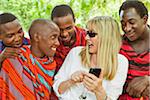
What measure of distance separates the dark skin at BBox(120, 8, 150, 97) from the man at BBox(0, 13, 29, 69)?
22.6 inches

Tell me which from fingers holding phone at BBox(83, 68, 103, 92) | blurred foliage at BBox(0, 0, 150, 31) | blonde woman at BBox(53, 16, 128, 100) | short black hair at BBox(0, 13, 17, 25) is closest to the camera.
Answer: fingers holding phone at BBox(83, 68, 103, 92)

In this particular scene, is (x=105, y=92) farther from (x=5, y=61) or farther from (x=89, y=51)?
(x=5, y=61)

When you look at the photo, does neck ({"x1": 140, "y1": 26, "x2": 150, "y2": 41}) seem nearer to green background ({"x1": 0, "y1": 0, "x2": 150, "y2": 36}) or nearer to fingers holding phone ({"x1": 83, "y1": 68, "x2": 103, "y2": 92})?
fingers holding phone ({"x1": 83, "y1": 68, "x2": 103, "y2": 92})

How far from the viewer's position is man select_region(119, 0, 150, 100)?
6.32ft

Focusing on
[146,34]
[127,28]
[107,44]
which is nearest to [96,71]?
[107,44]

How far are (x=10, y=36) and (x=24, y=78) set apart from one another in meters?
0.24

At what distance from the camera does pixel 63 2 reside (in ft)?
9.25

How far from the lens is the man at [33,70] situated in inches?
75.7

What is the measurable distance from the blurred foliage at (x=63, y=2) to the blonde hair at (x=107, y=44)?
88 centimetres

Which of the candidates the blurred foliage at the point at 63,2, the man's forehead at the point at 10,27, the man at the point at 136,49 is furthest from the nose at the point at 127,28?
the blurred foliage at the point at 63,2

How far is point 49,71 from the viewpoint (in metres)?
1.97

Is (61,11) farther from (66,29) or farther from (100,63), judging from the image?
(100,63)

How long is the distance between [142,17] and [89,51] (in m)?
0.37

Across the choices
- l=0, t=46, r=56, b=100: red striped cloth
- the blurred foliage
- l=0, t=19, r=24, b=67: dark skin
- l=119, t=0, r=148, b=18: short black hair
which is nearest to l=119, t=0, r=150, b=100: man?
l=119, t=0, r=148, b=18: short black hair
